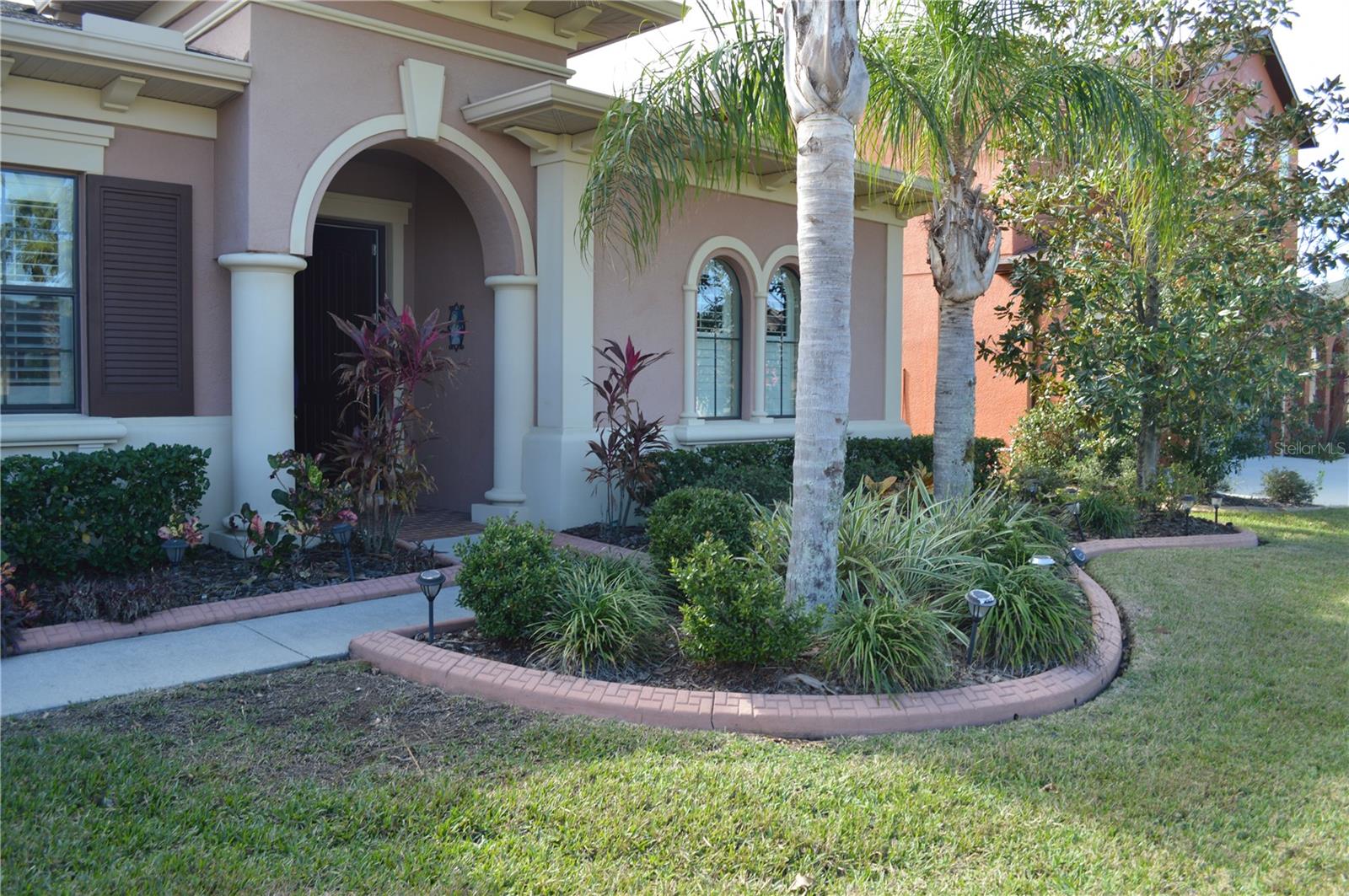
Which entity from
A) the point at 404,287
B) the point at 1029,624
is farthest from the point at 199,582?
the point at 1029,624

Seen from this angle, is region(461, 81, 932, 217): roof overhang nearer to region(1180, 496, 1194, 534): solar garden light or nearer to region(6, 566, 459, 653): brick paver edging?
region(6, 566, 459, 653): brick paver edging

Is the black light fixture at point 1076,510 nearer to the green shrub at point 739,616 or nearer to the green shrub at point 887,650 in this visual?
the green shrub at point 887,650

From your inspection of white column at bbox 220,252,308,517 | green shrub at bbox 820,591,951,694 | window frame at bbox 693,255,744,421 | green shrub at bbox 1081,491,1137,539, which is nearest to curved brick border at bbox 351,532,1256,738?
green shrub at bbox 820,591,951,694

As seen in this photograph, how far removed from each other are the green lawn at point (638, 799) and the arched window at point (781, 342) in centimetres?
692

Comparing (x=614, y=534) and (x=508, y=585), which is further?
(x=614, y=534)

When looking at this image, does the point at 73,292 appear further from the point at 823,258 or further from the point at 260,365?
the point at 823,258

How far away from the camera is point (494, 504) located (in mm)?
9570

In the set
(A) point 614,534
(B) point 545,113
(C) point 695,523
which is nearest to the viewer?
(C) point 695,523

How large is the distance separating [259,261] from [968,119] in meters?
5.69

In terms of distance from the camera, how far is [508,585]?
557 centimetres

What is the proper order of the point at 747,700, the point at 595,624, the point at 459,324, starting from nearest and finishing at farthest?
the point at 747,700, the point at 595,624, the point at 459,324

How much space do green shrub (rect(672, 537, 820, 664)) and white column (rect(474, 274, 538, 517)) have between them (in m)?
4.47

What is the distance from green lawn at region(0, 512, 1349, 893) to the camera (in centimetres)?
341

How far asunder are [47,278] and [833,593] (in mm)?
6262
